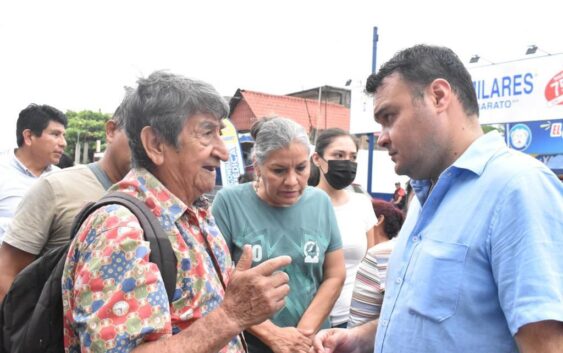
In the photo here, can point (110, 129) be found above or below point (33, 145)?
above

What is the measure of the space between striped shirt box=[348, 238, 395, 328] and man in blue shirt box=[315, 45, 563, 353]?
64 cm

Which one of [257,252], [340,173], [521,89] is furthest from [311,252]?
[521,89]

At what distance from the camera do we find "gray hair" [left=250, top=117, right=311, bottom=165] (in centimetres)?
269

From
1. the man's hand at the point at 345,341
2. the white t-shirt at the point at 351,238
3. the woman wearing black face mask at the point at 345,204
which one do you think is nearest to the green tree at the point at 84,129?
the woman wearing black face mask at the point at 345,204

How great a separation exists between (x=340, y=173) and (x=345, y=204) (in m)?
0.25

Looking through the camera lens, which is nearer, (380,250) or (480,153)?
(480,153)

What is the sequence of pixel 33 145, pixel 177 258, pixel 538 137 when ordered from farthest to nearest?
pixel 538 137
pixel 33 145
pixel 177 258

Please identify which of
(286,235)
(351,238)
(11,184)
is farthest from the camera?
(11,184)

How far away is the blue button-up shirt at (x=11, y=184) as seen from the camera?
3.82 m

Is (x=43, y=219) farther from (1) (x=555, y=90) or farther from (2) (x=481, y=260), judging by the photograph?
(1) (x=555, y=90)

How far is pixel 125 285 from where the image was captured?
1347mm

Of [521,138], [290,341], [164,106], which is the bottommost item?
[290,341]

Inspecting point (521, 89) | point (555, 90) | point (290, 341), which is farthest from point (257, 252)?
point (521, 89)

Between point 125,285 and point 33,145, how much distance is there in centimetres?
320
